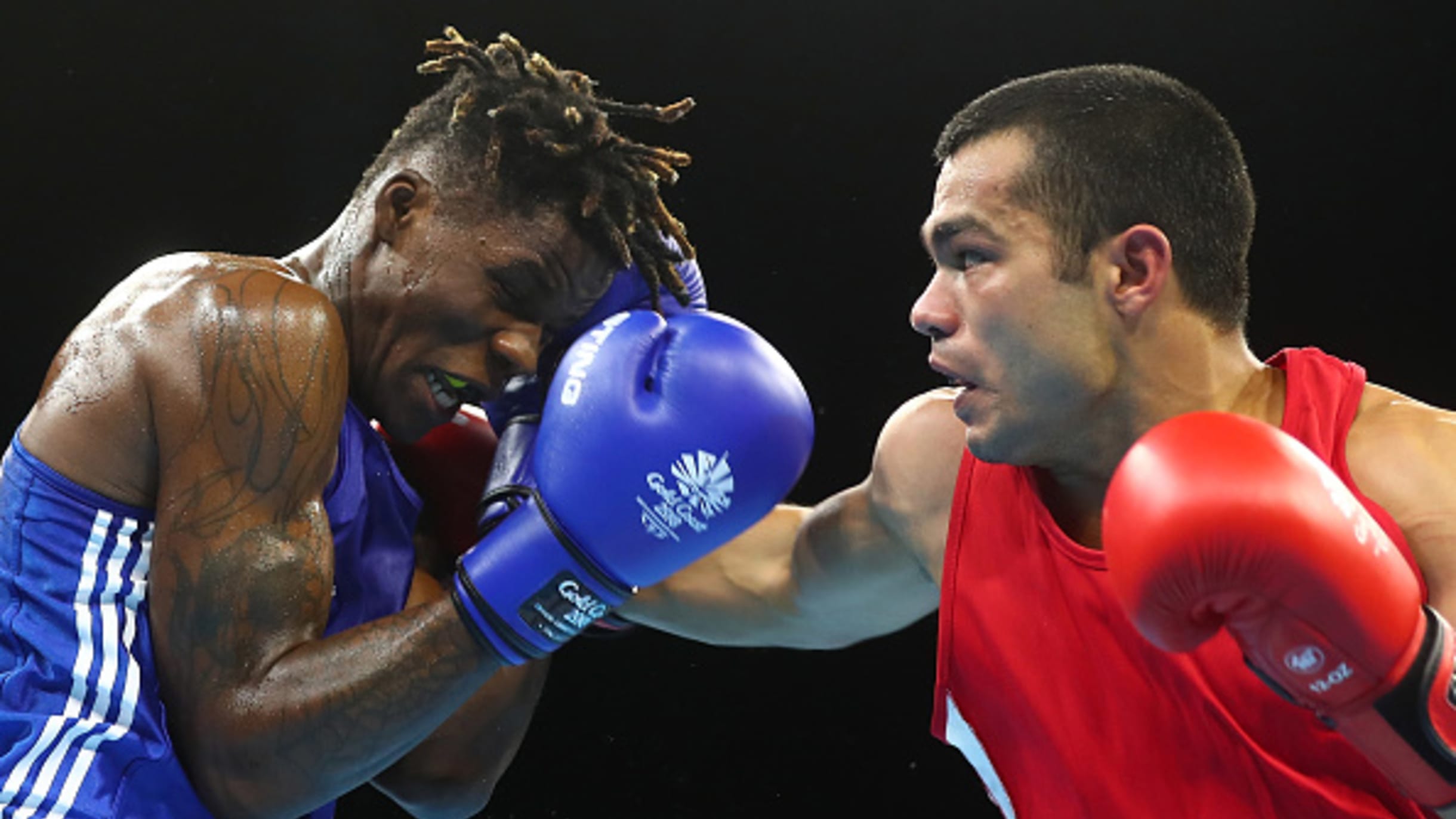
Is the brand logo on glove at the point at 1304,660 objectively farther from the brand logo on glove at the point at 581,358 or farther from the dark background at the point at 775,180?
the dark background at the point at 775,180

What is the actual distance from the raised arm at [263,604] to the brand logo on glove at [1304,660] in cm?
94

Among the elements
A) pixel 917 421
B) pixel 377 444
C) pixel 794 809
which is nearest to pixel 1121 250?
pixel 917 421

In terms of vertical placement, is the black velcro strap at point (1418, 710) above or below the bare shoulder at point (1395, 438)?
below

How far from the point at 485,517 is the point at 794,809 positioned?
1772 mm

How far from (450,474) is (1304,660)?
1383 mm

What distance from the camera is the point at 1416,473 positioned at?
166cm

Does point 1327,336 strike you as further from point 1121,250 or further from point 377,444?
point 377,444

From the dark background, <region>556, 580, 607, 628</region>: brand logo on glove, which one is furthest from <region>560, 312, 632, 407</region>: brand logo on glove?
the dark background

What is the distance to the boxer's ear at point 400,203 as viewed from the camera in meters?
2.12

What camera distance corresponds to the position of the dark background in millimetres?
3621

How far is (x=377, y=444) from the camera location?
216cm

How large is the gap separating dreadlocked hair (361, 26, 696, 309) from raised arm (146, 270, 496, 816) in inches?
17.5

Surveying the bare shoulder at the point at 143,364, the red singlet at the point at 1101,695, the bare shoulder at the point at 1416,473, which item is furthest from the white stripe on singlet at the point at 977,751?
the bare shoulder at the point at 143,364

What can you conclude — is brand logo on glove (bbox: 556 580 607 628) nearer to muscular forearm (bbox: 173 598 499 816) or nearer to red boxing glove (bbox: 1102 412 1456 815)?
muscular forearm (bbox: 173 598 499 816)
